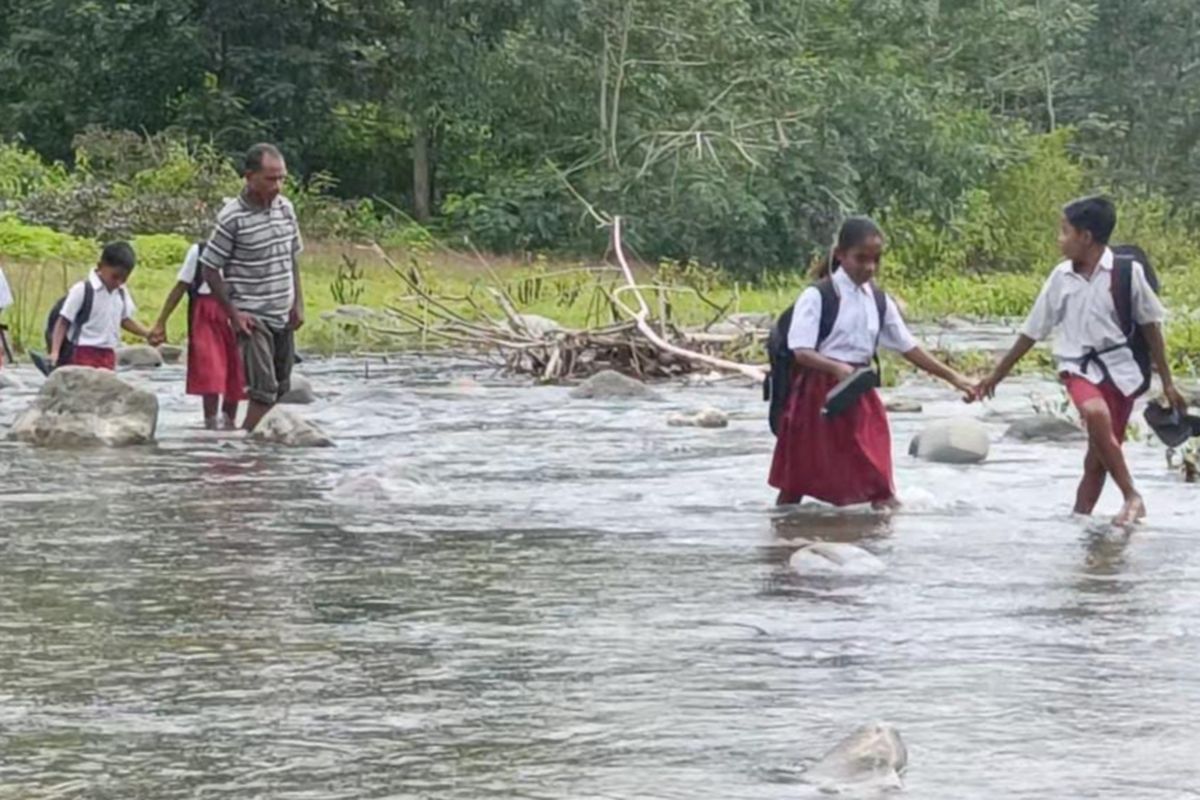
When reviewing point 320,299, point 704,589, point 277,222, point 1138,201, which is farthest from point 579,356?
point 1138,201

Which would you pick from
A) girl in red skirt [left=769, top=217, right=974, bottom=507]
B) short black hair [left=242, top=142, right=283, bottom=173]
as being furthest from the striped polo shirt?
girl in red skirt [left=769, top=217, right=974, bottom=507]

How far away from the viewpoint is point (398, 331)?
21.6 m

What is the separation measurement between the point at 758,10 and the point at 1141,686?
35.5 metres

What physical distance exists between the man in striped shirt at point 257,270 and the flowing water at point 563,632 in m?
0.72

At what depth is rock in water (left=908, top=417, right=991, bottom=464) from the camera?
12.7m

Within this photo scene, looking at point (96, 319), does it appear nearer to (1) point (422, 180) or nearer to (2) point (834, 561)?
(2) point (834, 561)

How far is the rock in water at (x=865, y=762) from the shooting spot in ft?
17.4

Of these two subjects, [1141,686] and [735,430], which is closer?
[1141,686]

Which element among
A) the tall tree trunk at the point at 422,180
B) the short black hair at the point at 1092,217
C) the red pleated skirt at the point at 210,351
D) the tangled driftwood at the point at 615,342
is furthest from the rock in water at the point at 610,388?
the tall tree trunk at the point at 422,180

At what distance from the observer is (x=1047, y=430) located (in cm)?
1405

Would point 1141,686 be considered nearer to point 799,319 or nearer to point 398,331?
Result: point 799,319

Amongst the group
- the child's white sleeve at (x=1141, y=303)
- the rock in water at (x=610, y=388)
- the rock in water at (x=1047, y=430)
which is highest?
the child's white sleeve at (x=1141, y=303)

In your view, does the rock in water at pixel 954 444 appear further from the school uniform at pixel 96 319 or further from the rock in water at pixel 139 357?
the rock in water at pixel 139 357

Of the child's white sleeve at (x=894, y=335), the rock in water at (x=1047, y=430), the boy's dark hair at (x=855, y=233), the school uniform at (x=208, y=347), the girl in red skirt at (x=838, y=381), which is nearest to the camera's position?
the boy's dark hair at (x=855, y=233)
